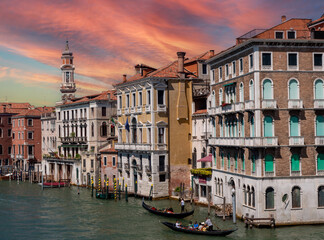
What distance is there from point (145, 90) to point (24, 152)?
3811 centimetres

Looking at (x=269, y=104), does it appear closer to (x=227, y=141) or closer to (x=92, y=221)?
(x=227, y=141)

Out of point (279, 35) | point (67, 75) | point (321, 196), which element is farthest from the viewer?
point (67, 75)

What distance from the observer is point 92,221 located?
3788cm

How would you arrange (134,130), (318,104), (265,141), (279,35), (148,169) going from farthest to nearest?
(134,130) → (148,169) → (279,35) → (318,104) → (265,141)

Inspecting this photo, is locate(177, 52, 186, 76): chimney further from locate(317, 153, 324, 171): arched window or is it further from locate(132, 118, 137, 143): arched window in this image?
locate(317, 153, 324, 171): arched window

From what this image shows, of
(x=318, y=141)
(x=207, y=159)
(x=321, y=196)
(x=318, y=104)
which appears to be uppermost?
(x=318, y=104)

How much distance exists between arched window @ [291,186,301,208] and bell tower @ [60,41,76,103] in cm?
5058

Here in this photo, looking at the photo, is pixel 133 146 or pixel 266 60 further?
pixel 133 146

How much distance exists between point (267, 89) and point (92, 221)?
52.1ft

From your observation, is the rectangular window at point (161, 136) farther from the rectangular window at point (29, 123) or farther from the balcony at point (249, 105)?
the rectangular window at point (29, 123)

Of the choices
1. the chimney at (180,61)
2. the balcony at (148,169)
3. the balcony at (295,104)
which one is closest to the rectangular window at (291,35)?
the balcony at (295,104)

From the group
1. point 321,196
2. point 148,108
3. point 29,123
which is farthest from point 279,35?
point 29,123

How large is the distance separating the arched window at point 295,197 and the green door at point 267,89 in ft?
19.0

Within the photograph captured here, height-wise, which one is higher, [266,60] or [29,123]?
[266,60]
